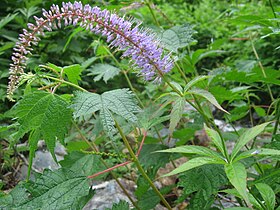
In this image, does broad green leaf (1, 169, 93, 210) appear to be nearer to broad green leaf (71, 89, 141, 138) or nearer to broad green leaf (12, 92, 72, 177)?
broad green leaf (12, 92, 72, 177)

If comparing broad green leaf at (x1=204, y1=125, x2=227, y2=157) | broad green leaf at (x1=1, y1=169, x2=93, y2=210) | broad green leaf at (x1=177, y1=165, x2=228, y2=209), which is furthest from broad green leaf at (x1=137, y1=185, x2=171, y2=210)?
broad green leaf at (x1=204, y1=125, x2=227, y2=157)

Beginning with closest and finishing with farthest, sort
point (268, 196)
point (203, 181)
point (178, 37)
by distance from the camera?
point (268, 196), point (203, 181), point (178, 37)

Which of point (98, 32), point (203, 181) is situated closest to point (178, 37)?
point (98, 32)

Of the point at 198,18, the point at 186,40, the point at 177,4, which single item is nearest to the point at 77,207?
the point at 186,40

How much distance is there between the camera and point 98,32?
1.29 meters

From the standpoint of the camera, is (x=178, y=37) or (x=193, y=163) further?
(x=178, y=37)

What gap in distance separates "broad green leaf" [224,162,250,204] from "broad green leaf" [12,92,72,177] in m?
0.51

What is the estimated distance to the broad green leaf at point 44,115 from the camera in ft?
4.00

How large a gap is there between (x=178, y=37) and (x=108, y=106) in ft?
1.98

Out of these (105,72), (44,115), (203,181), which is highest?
(44,115)

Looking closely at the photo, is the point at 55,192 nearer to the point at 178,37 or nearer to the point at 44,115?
the point at 44,115

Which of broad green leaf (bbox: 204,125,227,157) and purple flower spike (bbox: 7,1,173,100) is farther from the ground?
purple flower spike (bbox: 7,1,173,100)

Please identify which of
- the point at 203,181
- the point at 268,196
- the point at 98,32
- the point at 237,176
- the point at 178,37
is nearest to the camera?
the point at 237,176

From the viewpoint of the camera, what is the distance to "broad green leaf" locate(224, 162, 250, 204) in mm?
938
